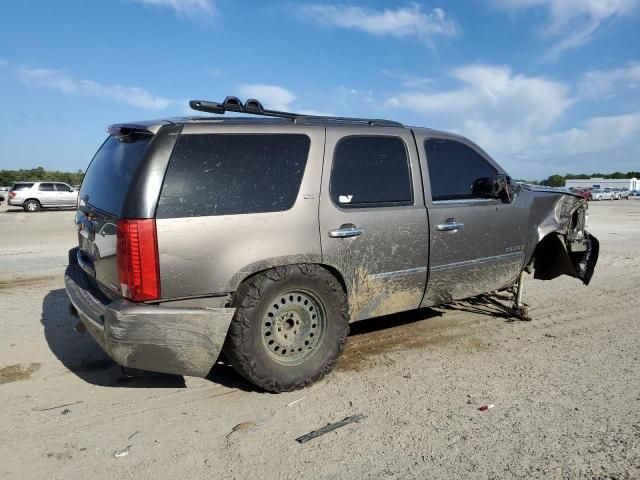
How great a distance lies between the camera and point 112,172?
11.5 ft

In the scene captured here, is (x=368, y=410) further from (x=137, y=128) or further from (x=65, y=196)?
(x=65, y=196)

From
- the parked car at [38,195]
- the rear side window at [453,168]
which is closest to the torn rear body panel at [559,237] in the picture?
the rear side window at [453,168]

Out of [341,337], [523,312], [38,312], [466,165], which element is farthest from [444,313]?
[38,312]

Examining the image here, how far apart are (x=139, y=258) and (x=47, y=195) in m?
27.4

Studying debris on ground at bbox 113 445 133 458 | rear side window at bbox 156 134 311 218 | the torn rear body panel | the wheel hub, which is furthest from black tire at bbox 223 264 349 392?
the torn rear body panel

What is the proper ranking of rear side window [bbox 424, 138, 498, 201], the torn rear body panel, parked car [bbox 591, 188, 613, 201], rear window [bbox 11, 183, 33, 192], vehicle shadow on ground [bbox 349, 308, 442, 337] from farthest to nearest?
1. parked car [bbox 591, 188, 613, 201]
2. rear window [bbox 11, 183, 33, 192]
3. the torn rear body panel
4. vehicle shadow on ground [bbox 349, 308, 442, 337]
5. rear side window [bbox 424, 138, 498, 201]

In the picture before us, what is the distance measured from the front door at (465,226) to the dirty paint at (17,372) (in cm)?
334

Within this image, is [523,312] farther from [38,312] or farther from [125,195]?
[38,312]

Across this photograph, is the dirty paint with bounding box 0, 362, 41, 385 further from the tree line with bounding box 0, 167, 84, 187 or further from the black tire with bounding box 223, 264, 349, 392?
the tree line with bounding box 0, 167, 84, 187

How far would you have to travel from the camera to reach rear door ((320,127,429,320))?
3684 millimetres

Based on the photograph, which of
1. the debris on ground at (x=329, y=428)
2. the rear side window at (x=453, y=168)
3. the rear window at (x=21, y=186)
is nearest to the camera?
the debris on ground at (x=329, y=428)

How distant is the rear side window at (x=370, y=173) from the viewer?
3.75 metres

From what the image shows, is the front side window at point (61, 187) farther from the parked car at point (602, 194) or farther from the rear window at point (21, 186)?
the parked car at point (602, 194)

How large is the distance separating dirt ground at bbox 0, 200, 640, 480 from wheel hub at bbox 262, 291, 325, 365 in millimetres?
291
